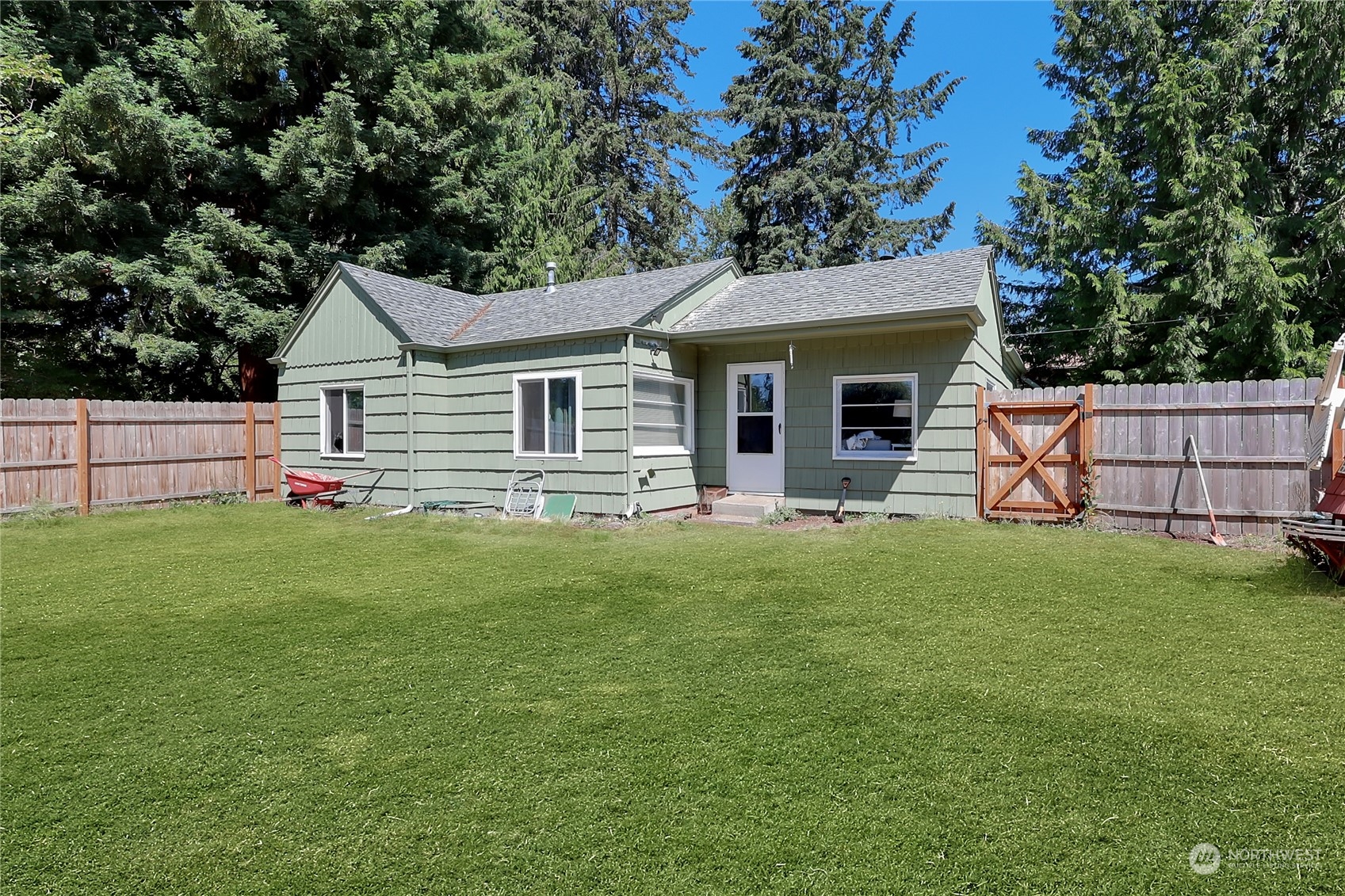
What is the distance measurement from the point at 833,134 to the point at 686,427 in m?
17.2

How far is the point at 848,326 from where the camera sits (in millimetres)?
9539

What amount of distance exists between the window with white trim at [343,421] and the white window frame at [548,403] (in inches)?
123

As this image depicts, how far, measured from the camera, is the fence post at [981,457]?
9.27 metres

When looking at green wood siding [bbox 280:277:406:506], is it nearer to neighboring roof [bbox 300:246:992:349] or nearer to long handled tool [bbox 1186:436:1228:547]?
neighboring roof [bbox 300:246:992:349]

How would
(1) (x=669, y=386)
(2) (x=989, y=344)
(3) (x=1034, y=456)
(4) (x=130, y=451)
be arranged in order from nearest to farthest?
(3) (x=1034, y=456) → (1) (x=669, y=386) → (2) (x=989, y=344) → (4) (x=130, y=451)

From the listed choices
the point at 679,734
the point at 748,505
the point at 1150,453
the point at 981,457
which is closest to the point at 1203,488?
the point at 1150,453

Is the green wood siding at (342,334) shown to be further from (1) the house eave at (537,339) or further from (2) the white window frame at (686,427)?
(2) the white window frame at (686,427)

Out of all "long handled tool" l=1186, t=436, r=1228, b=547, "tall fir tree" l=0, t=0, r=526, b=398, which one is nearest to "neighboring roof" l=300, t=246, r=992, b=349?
"long handled tool" l=1186, t=436, r=1228, b=547

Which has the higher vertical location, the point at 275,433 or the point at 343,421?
the point at 343,421

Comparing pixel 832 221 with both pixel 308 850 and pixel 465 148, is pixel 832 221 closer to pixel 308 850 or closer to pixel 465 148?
pixel 465 148

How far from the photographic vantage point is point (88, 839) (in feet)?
8.11

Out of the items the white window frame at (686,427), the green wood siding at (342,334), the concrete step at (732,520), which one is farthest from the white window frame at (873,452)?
the green wood siding at (342,334)

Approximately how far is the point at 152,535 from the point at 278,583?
13.9ft

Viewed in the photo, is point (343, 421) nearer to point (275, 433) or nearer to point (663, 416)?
point (275, 433)
